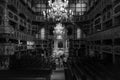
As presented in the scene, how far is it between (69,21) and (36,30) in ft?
30.5

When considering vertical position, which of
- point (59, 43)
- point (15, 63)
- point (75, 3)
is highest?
point (75, 3)

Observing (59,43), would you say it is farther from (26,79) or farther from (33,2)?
(26,79)

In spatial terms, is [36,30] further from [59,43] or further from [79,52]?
[79,52]

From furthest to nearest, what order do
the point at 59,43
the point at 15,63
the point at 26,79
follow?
1. the point at 59,43
2. the point at 15,63
3. the point at 26,79

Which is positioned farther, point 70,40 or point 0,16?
point 70,40

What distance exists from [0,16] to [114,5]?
15.7m

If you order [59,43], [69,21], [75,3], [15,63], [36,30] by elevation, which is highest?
[75,3]

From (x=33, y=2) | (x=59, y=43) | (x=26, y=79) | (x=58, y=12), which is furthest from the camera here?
(x=33, y=2)

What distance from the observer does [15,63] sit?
58.3ft

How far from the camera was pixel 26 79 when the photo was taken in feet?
30.0

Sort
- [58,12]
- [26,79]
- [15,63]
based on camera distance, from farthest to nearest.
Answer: [58,12] < [15,63] < [26,79]

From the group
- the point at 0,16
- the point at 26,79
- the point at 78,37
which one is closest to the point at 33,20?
the point at 78,37

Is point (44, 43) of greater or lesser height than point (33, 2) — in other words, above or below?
below

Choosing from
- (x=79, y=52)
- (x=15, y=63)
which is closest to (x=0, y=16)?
(x=15, y=63)
